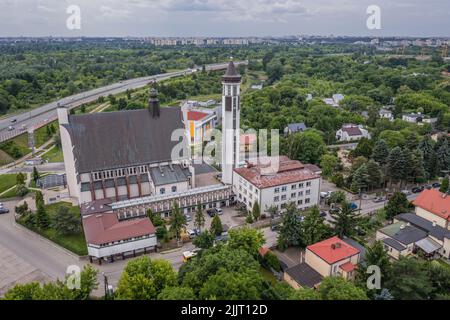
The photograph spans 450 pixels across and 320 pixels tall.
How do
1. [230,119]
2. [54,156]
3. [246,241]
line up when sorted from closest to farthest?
1. [246,241]
2. [230,119]
3. [54,156]

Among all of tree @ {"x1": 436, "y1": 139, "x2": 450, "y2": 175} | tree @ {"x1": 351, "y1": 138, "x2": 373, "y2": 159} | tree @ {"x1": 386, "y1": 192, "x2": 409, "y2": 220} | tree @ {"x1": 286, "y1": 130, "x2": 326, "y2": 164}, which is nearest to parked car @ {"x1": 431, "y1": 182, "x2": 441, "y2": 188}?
tree @ {"x1": 436, "y1": 139, "x2": 450, "y2": 175}

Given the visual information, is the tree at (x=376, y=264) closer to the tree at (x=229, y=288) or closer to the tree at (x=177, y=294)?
the tree at (x=229, y=288)

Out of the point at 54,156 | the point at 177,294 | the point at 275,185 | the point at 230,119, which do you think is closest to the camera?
the point at 177,294

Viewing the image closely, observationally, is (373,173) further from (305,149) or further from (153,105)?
(153,105)

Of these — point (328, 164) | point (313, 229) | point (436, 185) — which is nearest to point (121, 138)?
point (313, 229)

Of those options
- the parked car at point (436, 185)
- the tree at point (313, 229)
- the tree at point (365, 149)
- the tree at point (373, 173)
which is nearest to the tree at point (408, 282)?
the tree at point (313, 229)

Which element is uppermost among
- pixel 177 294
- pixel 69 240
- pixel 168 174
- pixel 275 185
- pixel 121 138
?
pixel 121 138

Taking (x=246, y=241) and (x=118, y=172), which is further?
(x=118, y=172)
